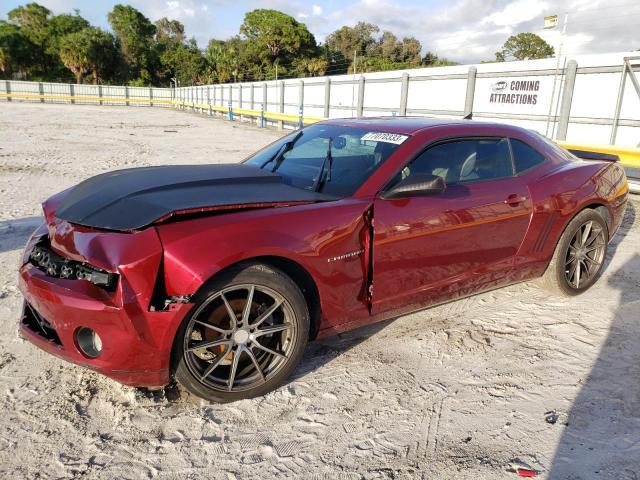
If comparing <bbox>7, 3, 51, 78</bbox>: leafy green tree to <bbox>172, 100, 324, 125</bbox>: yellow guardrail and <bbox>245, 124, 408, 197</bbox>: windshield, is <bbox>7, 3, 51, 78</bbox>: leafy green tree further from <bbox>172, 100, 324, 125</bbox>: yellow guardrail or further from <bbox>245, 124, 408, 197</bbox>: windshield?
<bbox>245, 124, 408, 197</bbox>: windshield

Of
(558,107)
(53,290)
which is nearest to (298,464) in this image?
(53,290)

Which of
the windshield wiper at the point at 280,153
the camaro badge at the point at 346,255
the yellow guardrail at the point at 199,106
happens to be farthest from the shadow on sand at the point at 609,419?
the yellow guardrail at the point at 199,106

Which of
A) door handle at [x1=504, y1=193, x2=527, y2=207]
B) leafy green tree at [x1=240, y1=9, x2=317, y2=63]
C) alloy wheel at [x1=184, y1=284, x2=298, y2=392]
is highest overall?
leafy green tree at [x1=240, y1=9, x2=317, y2=63]

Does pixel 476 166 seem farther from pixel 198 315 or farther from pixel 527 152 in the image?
pixel 198 315

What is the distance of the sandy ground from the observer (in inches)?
96.0

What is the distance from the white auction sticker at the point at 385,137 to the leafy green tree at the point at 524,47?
178 feet

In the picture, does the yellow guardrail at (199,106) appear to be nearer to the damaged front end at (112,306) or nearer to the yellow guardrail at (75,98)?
the yellow guardrail at (75,98)

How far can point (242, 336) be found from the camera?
2.83 meters

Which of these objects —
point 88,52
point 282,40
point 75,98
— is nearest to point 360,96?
point 75,98

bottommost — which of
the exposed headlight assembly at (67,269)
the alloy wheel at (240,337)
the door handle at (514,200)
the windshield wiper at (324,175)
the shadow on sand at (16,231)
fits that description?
the shadow on sand at (16,231)

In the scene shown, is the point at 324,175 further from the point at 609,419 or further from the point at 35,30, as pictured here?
the point at 35,30

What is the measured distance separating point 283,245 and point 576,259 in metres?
3.06

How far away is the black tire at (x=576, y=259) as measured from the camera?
4379 mm

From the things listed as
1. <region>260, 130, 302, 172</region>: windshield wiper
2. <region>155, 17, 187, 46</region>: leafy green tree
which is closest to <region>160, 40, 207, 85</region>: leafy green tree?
<region>155, 17, 187, 46</region>: leafy green tree
